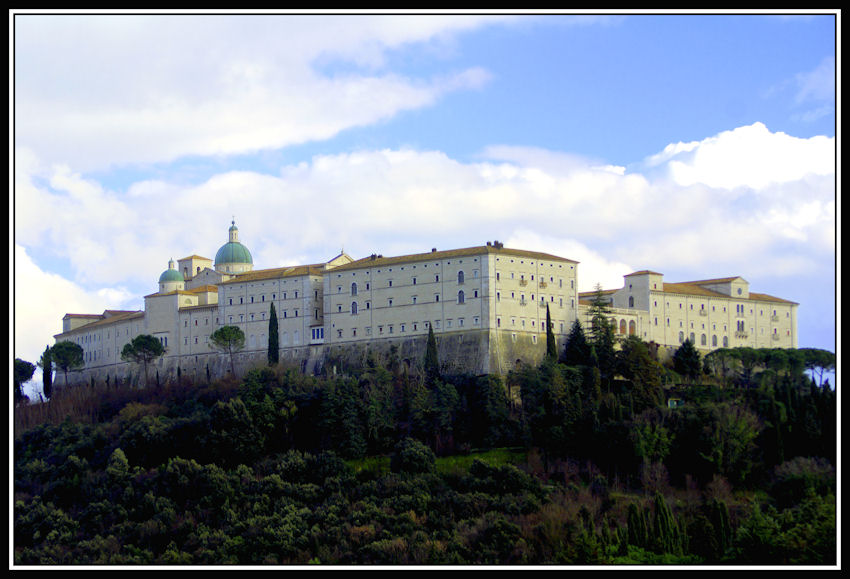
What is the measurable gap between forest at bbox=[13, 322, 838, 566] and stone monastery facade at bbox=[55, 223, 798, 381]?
2399 millimetres

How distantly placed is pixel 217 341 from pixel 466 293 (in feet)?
43.6

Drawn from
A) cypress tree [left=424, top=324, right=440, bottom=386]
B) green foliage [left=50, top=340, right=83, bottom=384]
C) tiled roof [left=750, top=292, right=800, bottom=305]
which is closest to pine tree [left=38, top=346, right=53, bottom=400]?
green foliage [left=50, top=340, right=83, bottom=384]

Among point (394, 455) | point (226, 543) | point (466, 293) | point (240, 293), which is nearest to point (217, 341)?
point (240, 293)

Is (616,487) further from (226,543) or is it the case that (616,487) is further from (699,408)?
(226,543)

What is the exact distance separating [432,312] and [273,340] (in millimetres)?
8446

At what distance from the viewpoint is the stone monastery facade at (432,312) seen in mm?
61594

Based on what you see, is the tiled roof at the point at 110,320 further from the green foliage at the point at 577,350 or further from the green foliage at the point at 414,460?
the green foliage at the point at 414,460

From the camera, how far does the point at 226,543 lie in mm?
42312

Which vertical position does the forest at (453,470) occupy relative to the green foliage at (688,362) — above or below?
below

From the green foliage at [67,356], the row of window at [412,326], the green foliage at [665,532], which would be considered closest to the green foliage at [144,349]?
the green foliage at [67,356]

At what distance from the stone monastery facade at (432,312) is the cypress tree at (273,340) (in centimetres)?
90

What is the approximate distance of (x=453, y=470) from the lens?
48.6 m

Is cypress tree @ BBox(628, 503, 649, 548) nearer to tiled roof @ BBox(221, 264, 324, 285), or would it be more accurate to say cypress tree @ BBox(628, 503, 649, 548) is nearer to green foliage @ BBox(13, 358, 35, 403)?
tiled roof @ BBox(221, 264, 324, 285)

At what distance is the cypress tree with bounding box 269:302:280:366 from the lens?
212 feet
